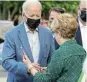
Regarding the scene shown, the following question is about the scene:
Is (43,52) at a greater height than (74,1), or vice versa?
(43,52)

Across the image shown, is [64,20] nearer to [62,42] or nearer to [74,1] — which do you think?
[62,42]

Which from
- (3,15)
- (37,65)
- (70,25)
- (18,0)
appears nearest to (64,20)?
(70,25)

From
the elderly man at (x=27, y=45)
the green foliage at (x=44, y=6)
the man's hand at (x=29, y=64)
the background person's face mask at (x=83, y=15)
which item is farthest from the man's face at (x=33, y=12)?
the green foliage at (x=44, y=6)

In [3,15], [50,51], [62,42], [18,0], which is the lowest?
[3,15]

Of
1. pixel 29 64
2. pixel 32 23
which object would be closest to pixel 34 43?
pixel 32 23

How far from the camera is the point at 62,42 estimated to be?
389 centimetres

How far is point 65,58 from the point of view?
3758mm

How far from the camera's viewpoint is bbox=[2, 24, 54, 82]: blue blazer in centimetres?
445

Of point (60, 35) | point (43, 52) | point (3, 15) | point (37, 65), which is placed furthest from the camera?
point (3, 15)

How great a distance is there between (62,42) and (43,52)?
2.61 feet

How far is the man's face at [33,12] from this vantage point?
15.1 feet

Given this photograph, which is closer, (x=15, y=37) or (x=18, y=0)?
(x=15, y=37)

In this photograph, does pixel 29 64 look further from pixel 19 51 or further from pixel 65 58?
pixel 65 58

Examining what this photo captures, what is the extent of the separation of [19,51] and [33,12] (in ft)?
1.57
